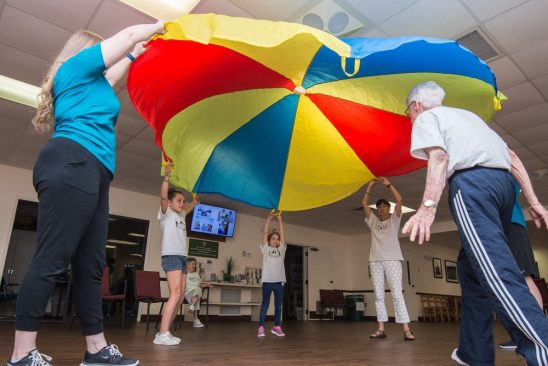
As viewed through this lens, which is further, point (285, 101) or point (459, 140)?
point (285, 101)

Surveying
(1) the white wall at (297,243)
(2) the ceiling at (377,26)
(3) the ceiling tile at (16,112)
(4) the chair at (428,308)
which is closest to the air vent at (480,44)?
(2) the ceiling at (377,26)

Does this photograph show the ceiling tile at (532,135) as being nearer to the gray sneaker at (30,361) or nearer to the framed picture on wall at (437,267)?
the gray sneaker at (30,361)

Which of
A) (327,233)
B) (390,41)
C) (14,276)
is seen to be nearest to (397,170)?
(390,41)

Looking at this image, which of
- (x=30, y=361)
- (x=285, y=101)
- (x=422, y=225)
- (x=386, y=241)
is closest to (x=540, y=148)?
(x=386, y=241)

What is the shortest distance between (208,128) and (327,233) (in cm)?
873

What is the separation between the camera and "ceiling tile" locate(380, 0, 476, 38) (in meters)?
3.02

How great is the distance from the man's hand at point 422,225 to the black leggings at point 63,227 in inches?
45.3

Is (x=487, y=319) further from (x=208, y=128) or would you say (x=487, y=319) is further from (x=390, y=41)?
(x=208, y=128)

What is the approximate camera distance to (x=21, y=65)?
383 cm

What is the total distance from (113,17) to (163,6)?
0.48 meters

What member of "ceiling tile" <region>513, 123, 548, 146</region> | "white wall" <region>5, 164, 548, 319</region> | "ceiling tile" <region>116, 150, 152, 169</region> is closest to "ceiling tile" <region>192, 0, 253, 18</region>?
"ceiling tile" <region>116, 150, 152, 169</region>

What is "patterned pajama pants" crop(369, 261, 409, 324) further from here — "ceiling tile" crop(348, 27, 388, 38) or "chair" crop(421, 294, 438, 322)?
"chair" crop(421, 294, 438, 322)

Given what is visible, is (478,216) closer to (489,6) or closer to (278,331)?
(489,6)

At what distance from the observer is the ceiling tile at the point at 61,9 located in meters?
3.01
